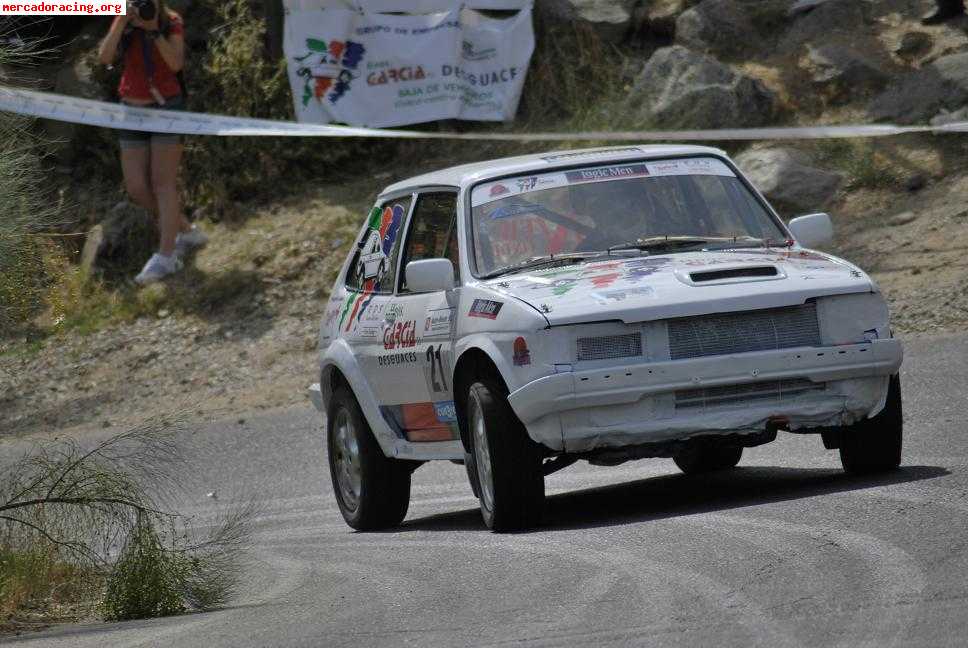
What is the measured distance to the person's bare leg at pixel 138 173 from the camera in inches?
703

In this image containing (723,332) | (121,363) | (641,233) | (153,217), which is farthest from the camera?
(153,217)

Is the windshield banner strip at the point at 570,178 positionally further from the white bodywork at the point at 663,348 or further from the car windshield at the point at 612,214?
the white bodywork at the point at 663,348

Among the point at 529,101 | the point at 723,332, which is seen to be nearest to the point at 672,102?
the point at 529,101

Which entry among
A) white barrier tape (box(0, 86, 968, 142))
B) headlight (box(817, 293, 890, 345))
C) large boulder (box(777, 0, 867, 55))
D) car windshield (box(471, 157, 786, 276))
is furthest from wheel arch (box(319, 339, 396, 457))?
large boulder (box(777, 0, 867, 55))

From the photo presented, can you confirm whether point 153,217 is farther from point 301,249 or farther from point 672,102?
point 672,102

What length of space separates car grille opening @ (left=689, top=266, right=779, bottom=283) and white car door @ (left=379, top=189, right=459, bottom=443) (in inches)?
50.4

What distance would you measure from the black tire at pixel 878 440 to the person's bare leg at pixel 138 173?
10.7 meters

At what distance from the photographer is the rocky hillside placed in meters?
16.5

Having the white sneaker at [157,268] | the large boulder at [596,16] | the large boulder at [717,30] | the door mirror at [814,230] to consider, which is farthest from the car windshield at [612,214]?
the large boulder at [596,16]

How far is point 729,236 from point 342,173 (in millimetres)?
11924

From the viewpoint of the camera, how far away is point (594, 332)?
7.92m

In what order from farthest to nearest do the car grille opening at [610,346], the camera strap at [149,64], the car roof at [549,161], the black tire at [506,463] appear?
the camera strap at [149,64]
the car roof at [549,161]
the black tire at [506,463]
the car grille opening at [610,346]

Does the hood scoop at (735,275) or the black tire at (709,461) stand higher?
the hood scoop at (735,275)

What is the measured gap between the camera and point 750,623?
5.75 m
